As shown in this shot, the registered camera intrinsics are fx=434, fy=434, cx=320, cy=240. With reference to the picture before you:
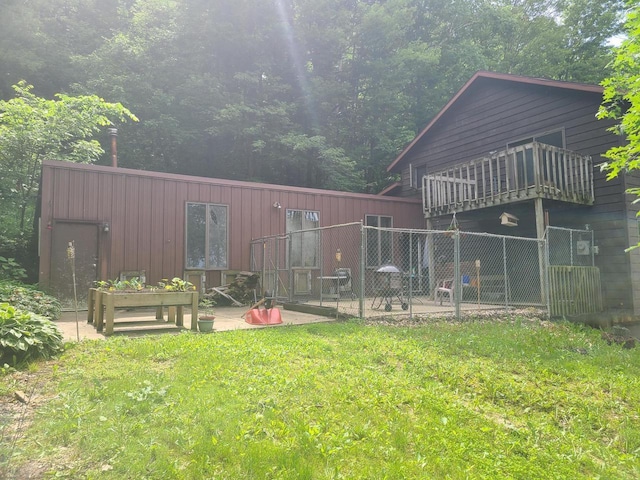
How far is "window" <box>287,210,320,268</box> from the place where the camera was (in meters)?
12.3

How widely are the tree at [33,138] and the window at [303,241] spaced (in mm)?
5574

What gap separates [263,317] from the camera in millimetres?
7234

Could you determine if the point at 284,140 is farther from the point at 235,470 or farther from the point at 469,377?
the point at 235,470

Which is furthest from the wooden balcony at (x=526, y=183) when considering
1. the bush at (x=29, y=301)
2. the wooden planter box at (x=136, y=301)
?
the bush at (x=29, y=301)

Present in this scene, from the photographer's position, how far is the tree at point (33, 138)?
39.2 ft

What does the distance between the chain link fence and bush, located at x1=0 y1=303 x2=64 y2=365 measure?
4.98 m

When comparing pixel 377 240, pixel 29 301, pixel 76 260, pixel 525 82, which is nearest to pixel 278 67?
pixel 377 240

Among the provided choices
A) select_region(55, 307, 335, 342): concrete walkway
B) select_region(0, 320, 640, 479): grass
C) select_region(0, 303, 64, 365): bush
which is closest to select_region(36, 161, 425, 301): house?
select_region(55, 307, 335, 342): concrete walkway

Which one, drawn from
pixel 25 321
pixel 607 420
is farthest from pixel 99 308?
pixel 607 420

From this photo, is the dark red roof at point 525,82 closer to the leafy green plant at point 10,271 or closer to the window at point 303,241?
the window at point 303,241

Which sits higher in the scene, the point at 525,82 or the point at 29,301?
the point at 525,82

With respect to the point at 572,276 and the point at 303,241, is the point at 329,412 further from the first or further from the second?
the point at 303,241

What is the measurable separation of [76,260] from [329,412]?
8.35 meters

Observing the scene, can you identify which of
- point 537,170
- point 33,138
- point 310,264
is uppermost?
point 33,138
